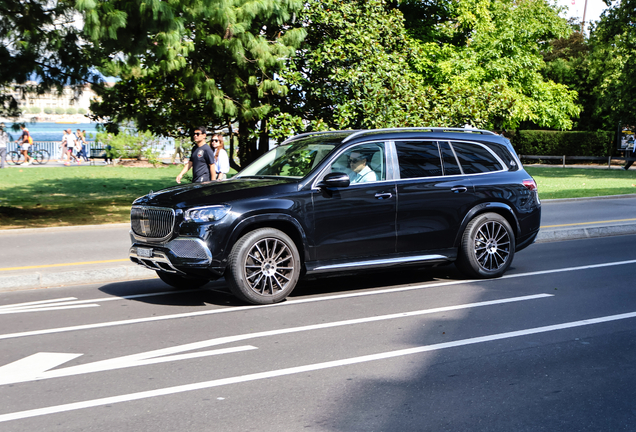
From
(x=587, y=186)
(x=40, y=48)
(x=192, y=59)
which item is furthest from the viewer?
(x=587, y=186)

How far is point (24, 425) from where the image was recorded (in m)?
4.30

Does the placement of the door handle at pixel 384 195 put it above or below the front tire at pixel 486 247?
above

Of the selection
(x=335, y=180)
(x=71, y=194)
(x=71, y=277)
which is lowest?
(x=71, y=277)

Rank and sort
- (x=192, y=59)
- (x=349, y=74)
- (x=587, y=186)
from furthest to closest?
(x=587, y=186), (x=349, y=74), (x=192, y=59)

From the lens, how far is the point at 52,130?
Answer: 9762 cm

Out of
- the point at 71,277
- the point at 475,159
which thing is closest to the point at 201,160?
the point at 71,277

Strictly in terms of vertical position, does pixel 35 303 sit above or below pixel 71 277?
below

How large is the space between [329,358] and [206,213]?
7.95ft

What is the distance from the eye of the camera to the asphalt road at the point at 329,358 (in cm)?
446

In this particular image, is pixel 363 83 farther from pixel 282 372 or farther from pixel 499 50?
pixel 499 50

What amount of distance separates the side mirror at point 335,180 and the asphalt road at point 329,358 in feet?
4.14

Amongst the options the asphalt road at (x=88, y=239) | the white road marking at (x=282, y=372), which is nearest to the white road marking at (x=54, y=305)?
the asphalt road at (x=88, y=239)

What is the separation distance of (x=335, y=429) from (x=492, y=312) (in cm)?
355

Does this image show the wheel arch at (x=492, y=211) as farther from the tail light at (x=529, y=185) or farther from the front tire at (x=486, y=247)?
the tail light at (x=529, y=185)
